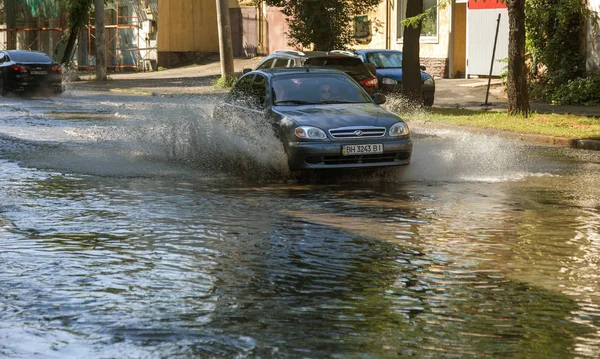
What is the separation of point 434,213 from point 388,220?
0.66m

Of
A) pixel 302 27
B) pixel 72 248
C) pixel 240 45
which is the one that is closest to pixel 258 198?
pixel 72 248

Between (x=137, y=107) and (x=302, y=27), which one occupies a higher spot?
(x=302, y=27)

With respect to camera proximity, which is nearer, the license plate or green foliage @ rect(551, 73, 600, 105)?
the license plate

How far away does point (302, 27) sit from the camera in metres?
34.8

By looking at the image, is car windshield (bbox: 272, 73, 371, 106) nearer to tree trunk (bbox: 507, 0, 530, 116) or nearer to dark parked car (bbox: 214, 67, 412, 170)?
dark parked car (bbox: 214, 67, 412, 170)

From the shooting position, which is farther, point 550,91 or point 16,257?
point 550,91

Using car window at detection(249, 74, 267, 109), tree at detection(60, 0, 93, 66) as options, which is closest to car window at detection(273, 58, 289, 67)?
car window at detection(249, 74, 267, 109)

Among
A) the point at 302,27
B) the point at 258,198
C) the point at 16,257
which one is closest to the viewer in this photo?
the point at 16,257

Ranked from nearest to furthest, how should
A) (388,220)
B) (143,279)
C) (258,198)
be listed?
(143,279) → (388,220) → (258,198)

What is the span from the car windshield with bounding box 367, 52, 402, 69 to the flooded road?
12.9 metres

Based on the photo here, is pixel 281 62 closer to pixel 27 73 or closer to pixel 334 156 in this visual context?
pixel 334 156

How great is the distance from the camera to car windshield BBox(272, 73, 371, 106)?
46.4ft

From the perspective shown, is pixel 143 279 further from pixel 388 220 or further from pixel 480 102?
pixel 480 102

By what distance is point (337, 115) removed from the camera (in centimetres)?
1327
